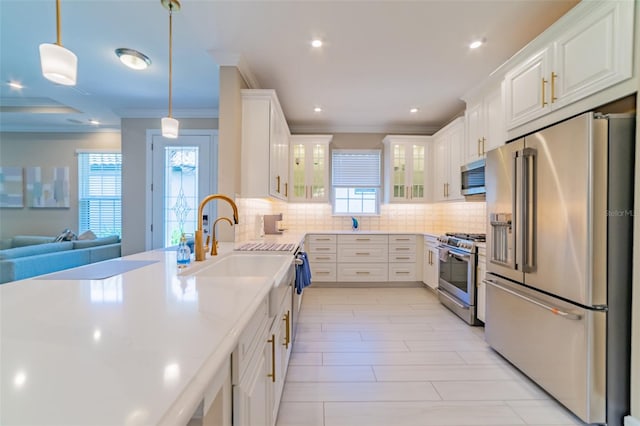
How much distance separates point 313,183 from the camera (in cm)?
479

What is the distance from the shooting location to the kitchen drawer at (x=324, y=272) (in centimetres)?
445

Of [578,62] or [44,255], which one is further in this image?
[44,255]

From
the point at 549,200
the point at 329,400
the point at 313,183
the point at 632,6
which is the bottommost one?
the point at 329,400

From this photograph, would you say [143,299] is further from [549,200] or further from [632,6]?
[632,6]

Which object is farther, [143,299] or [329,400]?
[329,400]

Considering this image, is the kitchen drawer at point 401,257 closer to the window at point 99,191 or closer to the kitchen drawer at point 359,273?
the kitchen drawer at point 359,273

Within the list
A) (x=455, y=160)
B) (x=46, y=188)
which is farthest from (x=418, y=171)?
(x=46, y=188)

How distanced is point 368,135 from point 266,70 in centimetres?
250

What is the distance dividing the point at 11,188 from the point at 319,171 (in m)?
5.73

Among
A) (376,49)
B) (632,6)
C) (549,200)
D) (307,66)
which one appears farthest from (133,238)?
(632,6)

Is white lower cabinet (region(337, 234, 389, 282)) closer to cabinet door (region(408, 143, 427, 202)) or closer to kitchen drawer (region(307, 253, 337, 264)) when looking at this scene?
kitchen drawer (region(307, 253, 337, 264))

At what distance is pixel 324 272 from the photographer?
446 cm

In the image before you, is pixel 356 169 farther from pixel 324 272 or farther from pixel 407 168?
pixel 324 272

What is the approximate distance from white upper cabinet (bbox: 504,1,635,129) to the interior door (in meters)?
3.93
